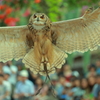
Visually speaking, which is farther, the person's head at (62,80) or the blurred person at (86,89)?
the person's head at (62,80)

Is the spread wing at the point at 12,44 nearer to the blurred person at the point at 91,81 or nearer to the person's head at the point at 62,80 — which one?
the blurred person at the point at 91,81

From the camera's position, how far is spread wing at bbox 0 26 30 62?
4934 mm

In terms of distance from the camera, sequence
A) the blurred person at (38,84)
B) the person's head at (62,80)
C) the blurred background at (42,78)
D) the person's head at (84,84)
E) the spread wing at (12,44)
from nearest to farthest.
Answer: the spread wing at (12,44)
the blurred background at (42,78)
the person's head at (84,84)
the person's head at (62,80)
the blurred person at (38,84)

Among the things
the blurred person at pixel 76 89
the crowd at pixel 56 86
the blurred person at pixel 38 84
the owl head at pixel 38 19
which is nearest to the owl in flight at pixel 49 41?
the owl head at pixel 38 19

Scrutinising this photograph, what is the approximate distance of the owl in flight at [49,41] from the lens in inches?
185

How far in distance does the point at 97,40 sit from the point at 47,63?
833 mm

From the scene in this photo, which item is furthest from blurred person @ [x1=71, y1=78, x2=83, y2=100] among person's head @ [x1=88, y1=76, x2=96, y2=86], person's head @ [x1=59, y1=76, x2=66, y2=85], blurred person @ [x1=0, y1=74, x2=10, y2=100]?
blurred person @ [x1=0, y1=74, x2=10, y2=100]

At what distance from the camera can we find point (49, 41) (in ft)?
15.6

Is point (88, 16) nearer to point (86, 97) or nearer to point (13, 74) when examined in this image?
point (86, 97)

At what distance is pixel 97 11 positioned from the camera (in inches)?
179

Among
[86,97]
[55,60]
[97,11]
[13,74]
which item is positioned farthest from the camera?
[13,74]

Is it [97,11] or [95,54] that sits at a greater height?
[97,11]

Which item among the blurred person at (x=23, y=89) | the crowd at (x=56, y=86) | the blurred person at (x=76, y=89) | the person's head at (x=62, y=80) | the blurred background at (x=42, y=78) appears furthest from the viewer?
the person's head at (x=62, y=80)

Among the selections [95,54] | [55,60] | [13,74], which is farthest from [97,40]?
[95,54]
